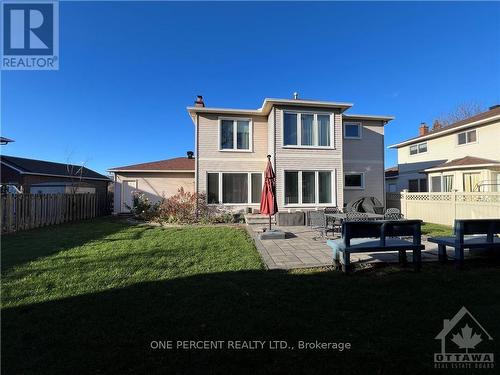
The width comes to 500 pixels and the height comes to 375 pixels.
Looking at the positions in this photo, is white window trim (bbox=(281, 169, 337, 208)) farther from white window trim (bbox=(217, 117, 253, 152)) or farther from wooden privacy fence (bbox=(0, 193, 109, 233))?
wooden privacy fence (bbox=(0, 193, 109, 233))

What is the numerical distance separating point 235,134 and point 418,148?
Answer: 61.7 ft

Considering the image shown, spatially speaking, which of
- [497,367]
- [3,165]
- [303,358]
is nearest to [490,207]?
[497,367]

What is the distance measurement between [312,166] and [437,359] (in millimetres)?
12147

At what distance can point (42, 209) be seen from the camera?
12539 mm

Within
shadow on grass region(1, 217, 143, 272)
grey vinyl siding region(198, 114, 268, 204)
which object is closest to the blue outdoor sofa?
shadow on grass region(1, 217, 143, 272)

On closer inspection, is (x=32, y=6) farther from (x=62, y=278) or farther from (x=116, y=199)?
(x=116, y=199)

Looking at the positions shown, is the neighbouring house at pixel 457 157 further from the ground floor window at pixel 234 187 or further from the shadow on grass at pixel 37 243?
the shadow on grass at pixel 37 243

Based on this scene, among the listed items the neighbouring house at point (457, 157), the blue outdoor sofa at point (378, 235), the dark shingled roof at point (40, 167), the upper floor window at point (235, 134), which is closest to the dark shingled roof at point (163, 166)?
the upper floor window at point (235, 134)

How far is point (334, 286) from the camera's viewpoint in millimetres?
4551

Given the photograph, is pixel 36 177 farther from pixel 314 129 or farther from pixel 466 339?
pixel 466 339

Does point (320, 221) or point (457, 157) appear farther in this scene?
point (457, 157)

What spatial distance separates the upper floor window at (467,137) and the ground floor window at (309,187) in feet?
40.8

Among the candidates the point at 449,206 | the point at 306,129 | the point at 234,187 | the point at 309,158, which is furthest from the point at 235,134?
the point at 449,206

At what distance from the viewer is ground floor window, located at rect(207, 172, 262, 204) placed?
1479 centimetres
